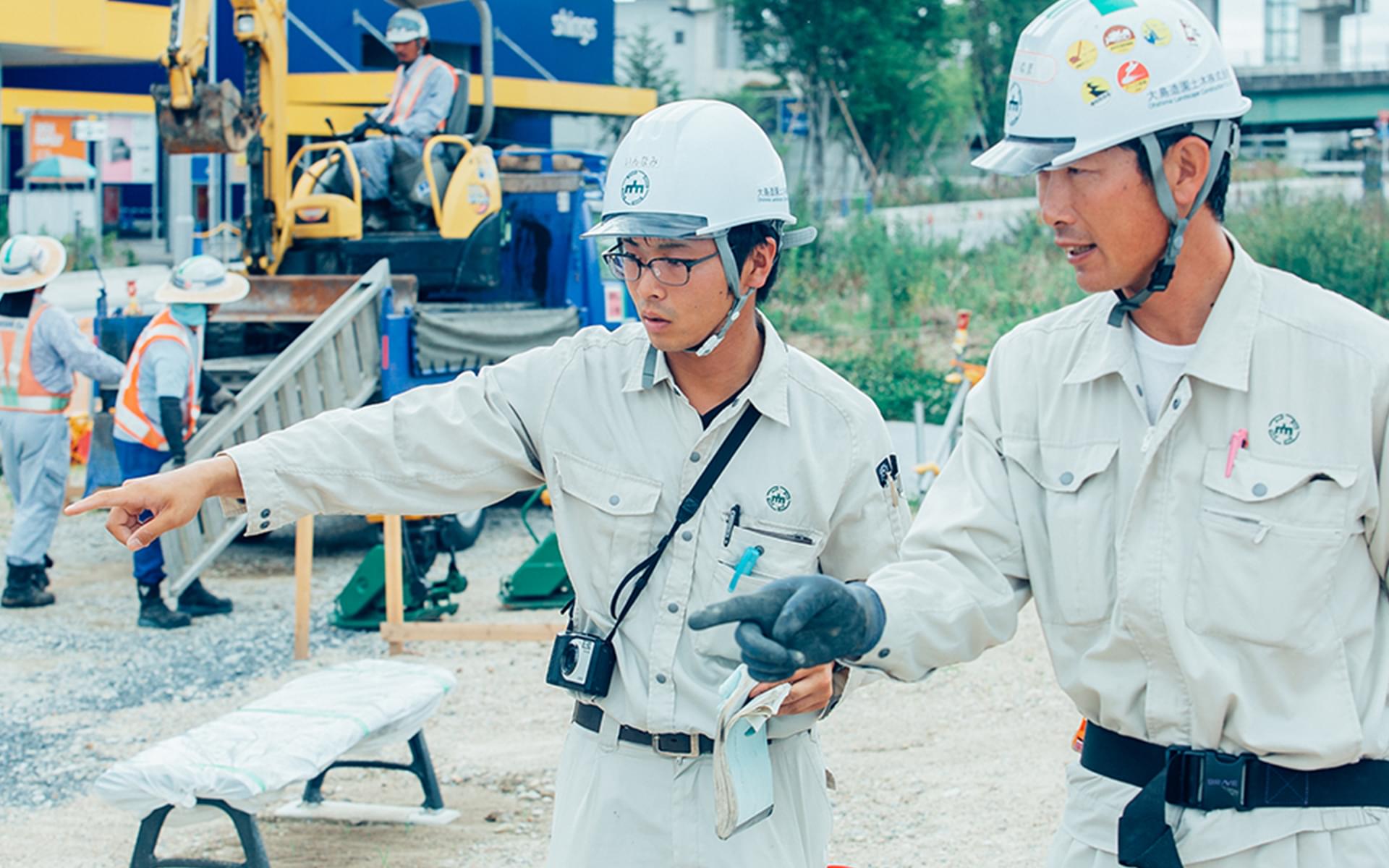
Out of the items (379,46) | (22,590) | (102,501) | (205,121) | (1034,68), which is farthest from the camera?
(379,46)

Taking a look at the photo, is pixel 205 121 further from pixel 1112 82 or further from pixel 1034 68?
pixel 1112 82

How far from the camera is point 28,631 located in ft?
27.5

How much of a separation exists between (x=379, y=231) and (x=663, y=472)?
28.0 ft

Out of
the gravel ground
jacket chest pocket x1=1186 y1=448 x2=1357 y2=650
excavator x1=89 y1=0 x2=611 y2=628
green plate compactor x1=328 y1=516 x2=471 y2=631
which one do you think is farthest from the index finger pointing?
excavator x1=89 y1=0 x2=611 y2=628

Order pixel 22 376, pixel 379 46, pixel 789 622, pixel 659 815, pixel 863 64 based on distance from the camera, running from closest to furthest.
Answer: pixel 789 622 < pixel 659 815 < pixel 22 376 < pixel 379 46 < pixel 863 64

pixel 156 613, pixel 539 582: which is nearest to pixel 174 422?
pixel 156 613

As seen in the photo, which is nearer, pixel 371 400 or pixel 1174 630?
pixel 1174 630

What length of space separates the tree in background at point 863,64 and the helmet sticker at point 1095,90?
110 feet

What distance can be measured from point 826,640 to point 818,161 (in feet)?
116

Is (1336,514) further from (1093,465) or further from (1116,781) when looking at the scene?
(1116,781)

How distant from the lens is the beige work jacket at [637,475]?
2.88 meters

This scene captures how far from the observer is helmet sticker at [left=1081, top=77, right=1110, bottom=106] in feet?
7.97

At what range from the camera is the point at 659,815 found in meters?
2.88

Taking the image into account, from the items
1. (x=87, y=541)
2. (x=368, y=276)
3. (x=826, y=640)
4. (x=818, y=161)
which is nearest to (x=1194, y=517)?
(x=826, y=640)
